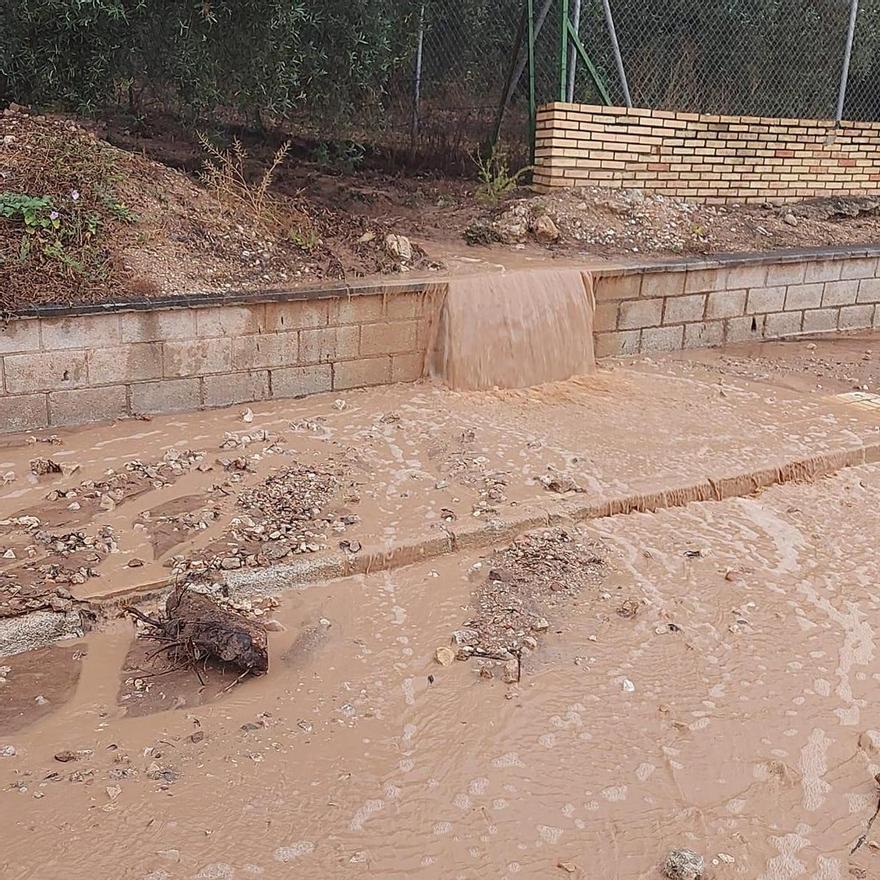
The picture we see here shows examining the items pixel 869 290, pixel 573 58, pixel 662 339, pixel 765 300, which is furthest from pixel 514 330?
pixel 869 290

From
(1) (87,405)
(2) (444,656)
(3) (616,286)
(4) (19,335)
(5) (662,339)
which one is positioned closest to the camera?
(2) (444,656)

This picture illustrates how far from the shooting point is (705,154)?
9.74 meters

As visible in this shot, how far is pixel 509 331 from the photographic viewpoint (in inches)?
277

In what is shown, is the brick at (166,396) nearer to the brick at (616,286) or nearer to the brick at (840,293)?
the brick at (616,286)

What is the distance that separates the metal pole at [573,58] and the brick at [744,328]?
2734 millimetres

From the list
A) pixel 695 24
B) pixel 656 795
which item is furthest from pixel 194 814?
pixel 695 24

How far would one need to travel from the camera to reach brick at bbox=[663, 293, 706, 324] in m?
7.86

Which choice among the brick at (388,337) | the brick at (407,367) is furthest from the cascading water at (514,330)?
the brick at (388,337)

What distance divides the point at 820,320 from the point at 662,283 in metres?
1.99

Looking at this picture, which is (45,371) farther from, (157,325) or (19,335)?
(157,325)

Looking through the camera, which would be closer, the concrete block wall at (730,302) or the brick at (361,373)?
the brick at (361,373)

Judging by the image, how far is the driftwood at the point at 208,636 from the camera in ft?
12.2

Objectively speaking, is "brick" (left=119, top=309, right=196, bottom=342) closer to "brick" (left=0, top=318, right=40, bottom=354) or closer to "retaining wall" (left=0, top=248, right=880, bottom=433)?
"retaining wall" (left=0, top=248, right=880, bottom=433)

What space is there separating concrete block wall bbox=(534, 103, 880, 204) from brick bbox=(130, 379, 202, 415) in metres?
4.63
